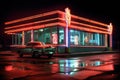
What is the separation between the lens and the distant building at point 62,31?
35.6 meters

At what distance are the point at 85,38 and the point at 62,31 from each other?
355 inches

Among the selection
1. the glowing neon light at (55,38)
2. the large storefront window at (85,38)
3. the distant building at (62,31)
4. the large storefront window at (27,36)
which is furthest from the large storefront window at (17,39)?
the large storefront window at (85,38)

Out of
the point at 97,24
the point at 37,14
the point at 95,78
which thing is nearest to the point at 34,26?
the point at 37,14

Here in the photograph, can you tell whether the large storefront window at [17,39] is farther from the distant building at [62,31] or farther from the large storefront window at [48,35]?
→ the large storefront window at [48,35]

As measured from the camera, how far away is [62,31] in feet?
120

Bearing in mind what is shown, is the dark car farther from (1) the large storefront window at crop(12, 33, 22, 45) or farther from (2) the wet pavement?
(1) the large storefront window at crop(12, 33, 22, 45)

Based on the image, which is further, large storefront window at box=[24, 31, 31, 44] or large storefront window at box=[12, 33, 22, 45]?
large storefront window at box=[12, 33, 22, 45]

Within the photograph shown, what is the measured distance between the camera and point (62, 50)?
3541 centimetres

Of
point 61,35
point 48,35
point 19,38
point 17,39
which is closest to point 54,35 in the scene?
point 61,35

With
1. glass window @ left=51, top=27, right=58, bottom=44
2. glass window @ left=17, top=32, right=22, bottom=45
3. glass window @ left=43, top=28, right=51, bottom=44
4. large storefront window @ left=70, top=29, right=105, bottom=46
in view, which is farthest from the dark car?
glass window @ left=17, top=32, right=22, bottom=45

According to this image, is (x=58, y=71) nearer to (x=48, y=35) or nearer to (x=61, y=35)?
(x=61, y=35)

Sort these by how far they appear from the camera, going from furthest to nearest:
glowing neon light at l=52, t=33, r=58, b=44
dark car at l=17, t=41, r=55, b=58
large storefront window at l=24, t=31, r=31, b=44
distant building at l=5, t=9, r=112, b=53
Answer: large storefront window at l=24, t=31, r=31, b=44 → glowing neon light at l=52, t=33, r=58, b=44 → distant building at l=5, t=9, r=112, b=53 → dark car at l=17, t=41, r=55, b=58

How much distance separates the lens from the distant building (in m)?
35.6

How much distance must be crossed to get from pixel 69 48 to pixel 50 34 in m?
3.66
